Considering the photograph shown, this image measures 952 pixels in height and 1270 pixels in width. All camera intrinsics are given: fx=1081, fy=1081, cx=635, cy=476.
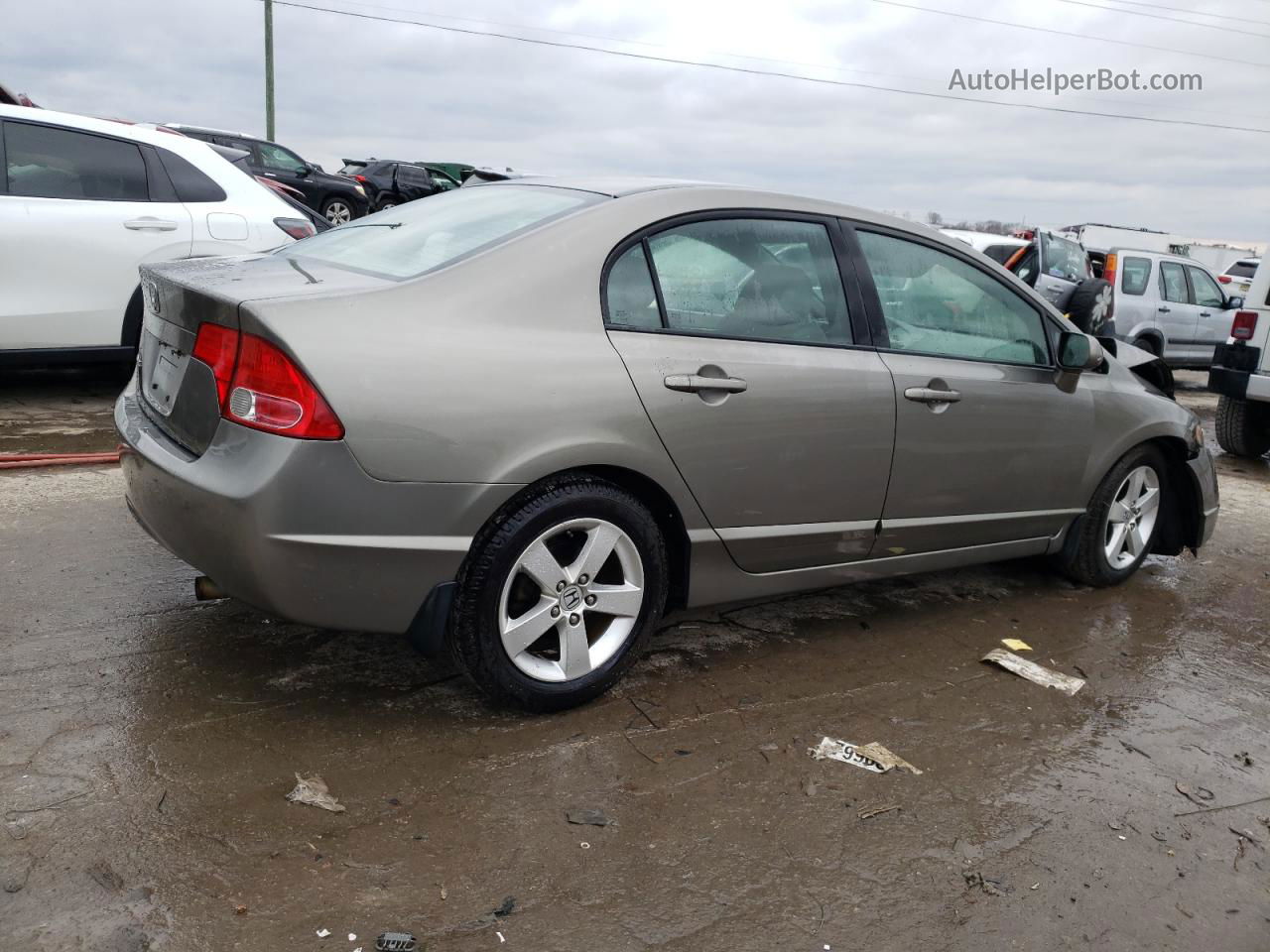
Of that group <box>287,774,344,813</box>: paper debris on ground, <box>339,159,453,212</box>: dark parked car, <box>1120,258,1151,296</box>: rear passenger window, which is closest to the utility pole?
<box>339,159,453,212</box>: dark parked car

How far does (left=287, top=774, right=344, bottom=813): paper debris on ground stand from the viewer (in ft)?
8.93

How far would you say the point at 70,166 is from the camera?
6.32 m

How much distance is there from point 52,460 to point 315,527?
11.2 feet

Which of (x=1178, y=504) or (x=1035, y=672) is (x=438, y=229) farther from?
(x=1178, y=504)

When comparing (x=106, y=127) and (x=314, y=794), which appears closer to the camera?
(x=314, y=794)

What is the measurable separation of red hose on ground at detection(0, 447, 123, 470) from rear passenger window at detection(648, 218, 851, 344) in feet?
10.9

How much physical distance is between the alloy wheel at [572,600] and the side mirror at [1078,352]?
216 cm

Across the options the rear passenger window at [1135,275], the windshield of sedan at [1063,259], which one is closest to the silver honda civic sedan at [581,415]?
the windshield of sedan at [1063,259]

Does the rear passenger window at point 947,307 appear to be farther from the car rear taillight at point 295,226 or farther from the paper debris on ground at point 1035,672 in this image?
the car rear taillight at point 295,226

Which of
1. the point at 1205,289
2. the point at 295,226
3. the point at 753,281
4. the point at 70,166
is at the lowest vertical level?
the point at 1205,289

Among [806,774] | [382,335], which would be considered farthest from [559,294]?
[806,774]

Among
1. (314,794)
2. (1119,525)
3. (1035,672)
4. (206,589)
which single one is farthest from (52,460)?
(1119,525)

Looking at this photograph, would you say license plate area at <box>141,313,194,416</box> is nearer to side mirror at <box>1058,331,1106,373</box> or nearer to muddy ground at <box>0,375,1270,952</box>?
muddy ground at <box>0,375,1270,952</box>

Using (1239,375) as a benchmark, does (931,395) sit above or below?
above
